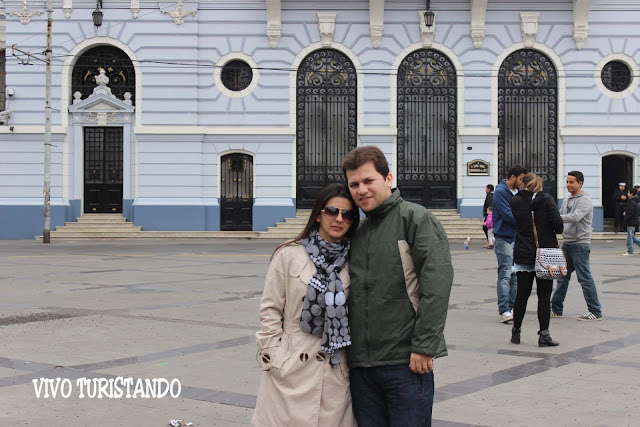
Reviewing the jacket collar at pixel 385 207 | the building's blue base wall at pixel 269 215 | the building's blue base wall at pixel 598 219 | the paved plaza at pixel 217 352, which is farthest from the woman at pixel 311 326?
the building's blue base wall at pixel 598 219

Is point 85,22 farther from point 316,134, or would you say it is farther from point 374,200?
point 374,200

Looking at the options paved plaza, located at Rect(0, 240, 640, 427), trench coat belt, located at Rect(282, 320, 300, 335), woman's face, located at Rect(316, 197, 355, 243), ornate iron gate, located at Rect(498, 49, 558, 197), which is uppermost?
ornate iron gate, located at Rect(498, 49, 558, 197)

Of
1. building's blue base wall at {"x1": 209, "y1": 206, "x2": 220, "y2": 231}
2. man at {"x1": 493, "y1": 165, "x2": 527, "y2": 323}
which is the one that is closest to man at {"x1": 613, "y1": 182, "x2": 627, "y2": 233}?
building's blue base wall at {"x1": 209, "y1": 206, "x2": 220, "y2": 231}

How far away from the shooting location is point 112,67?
2869cm

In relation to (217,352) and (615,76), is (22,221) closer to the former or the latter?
(615,76)

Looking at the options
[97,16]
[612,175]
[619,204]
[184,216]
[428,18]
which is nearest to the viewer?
[619,204]

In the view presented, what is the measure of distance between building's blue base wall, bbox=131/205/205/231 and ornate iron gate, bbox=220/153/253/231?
84 cm

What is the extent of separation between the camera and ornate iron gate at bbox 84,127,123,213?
2867 centimetres

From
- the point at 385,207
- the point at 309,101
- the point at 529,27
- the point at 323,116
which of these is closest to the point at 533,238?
the point at 385,207

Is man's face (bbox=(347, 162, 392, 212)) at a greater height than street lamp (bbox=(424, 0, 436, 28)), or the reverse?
street lamp (bbox=(424, 0, 436, 28))

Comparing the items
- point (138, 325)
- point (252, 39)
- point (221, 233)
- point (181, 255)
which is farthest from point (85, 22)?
point (138, 325)

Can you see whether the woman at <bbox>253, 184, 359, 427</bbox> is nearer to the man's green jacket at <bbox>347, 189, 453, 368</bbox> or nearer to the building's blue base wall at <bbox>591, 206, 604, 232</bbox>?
the man's green jacket at <bbox>347, 189, 453, 368</bbox>

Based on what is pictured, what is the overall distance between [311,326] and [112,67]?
85.7 ft

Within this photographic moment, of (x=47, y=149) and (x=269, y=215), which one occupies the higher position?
(x=47, y=149)
